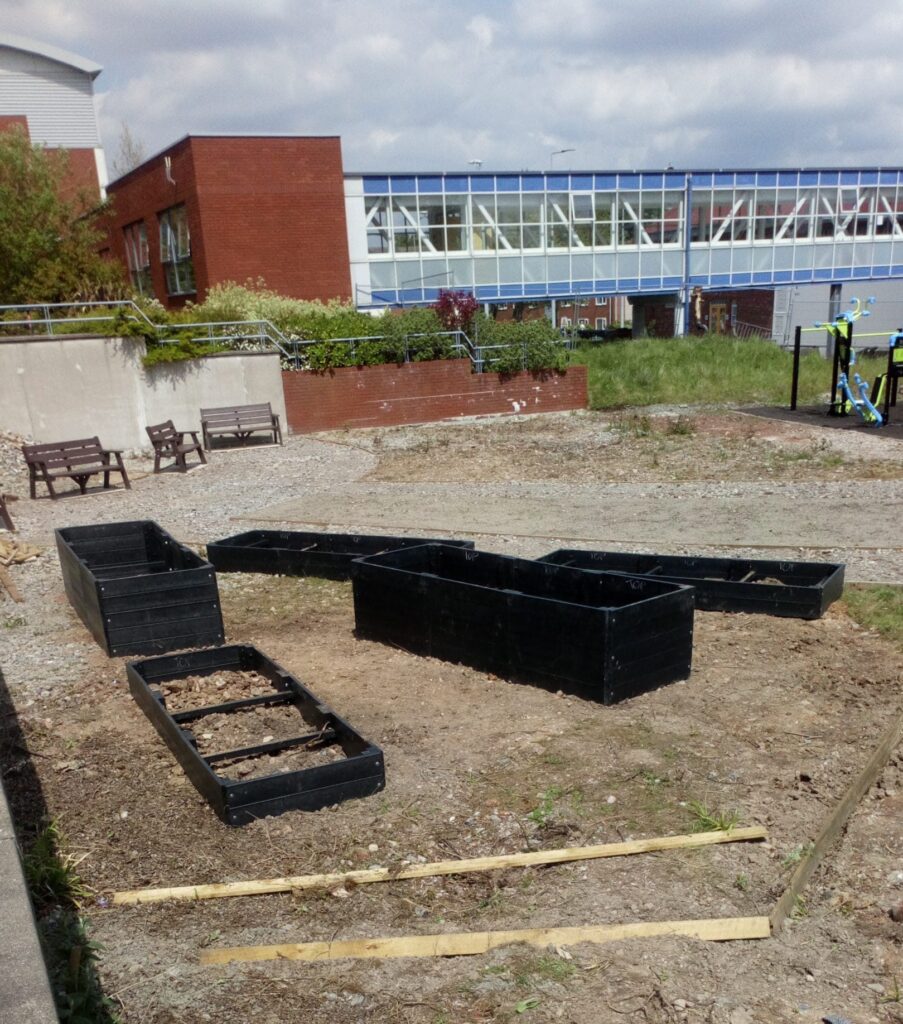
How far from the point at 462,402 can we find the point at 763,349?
1145cm

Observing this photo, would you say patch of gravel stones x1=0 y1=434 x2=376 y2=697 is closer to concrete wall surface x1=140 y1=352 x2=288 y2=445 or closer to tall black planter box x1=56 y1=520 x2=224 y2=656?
tall black planter box x1=56 y1=520 x2=224 y2=656

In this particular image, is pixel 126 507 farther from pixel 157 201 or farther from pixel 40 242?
pixel 157 201

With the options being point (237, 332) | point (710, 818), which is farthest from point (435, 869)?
point (237, 332)

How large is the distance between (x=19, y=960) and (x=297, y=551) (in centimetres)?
697

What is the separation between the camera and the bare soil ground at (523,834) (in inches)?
135

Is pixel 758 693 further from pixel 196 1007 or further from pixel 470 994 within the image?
pixel 196 1007

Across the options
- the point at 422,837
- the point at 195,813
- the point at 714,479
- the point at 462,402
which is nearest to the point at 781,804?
the point at 422,837

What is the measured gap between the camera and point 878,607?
766 cm

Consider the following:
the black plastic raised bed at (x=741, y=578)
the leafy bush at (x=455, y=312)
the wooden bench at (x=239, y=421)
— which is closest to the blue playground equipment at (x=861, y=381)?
the leafy bush at (x=455, y=312)

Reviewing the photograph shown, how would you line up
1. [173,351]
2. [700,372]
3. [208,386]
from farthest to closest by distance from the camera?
1. [700,372]
2. [208,386]
3. [173,351]

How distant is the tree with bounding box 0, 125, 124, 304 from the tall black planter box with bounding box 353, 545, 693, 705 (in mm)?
17706

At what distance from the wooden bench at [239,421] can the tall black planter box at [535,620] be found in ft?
36.8

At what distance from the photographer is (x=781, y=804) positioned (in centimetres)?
472

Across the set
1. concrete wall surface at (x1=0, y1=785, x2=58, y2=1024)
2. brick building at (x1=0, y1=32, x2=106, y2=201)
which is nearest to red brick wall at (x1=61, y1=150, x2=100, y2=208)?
brick building at (x1=0, y1=32, x2=106, y2=201)
